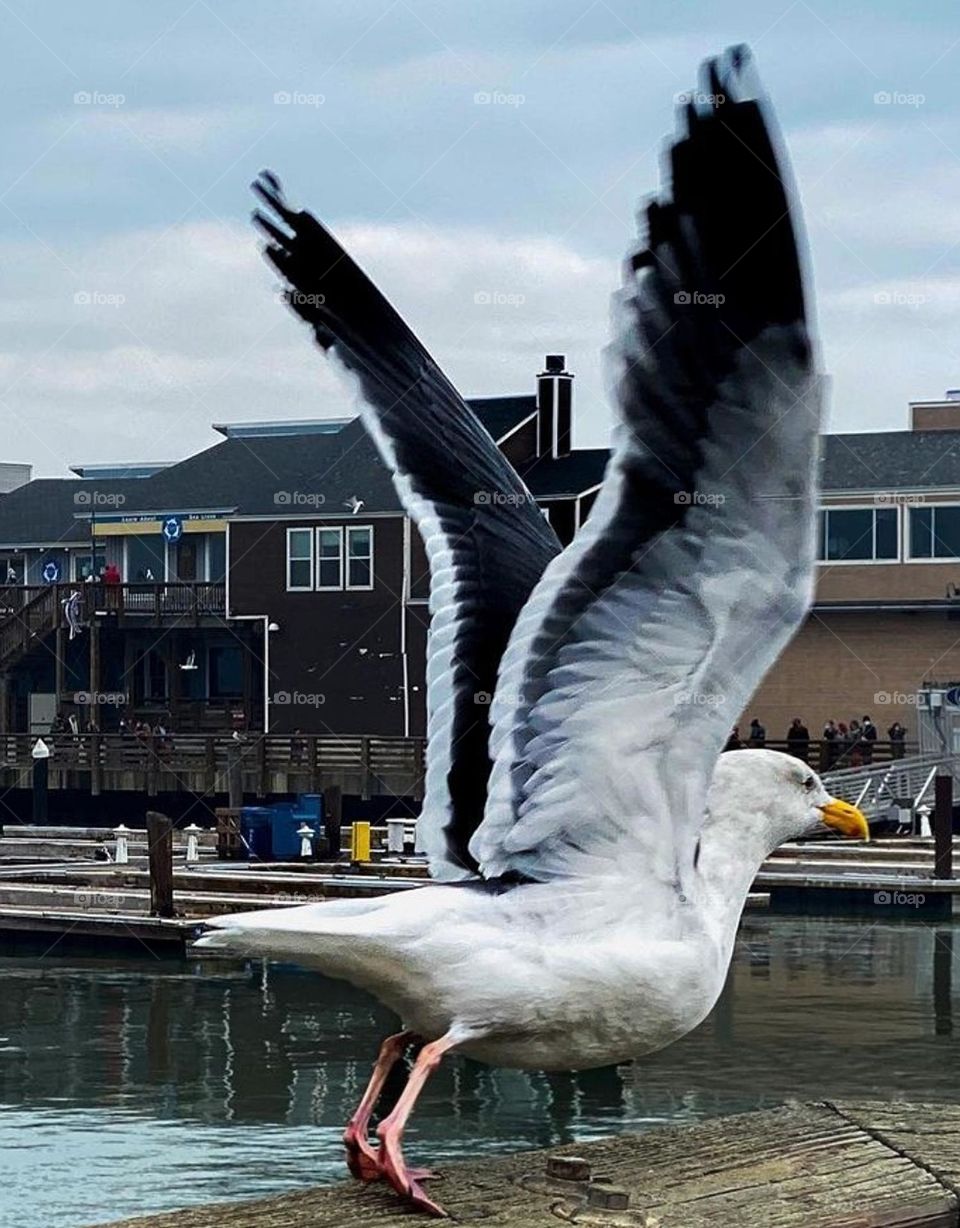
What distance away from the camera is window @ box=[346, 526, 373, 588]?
50.4 metres

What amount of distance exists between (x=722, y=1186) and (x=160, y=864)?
19.8 m

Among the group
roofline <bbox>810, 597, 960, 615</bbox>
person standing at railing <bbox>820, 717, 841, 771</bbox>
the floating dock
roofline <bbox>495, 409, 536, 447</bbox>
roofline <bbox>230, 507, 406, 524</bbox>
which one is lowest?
the floating dock

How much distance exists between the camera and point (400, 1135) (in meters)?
5.45

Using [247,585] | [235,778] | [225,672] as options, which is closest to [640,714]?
[235,778]

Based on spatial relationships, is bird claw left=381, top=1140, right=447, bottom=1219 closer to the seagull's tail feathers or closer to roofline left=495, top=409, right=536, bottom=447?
the seagull's tail feathers

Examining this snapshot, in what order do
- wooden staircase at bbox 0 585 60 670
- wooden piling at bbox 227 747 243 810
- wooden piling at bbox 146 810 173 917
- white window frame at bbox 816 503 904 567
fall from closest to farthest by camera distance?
wooden piling at bbox 146 810 173 917
wooden piling at bbox 227 747 243 810
white window frame at bbox 816 503 904 567
wooden staircase at bbox 0 585 60 670

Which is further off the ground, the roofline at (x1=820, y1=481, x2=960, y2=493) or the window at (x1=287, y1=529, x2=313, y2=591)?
the roofline at (x1=820, y1=481, x2=960, y2=493)

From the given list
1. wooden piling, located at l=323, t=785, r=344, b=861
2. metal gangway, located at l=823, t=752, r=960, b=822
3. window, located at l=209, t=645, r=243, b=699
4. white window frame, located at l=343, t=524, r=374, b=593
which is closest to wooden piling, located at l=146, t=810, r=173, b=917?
wooden piling, located at l=323, t=785, r=344, b=861

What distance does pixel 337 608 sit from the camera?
50.4 m

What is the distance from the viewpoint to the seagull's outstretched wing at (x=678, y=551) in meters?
5.15

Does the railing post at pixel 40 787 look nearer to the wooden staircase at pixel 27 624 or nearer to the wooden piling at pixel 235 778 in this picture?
the wooden piling at pixel 235 778

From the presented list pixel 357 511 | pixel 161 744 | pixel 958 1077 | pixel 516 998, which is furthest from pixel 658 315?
pixel 357 511

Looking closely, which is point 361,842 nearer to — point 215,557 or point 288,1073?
point 288,1073

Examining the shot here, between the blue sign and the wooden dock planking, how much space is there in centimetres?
5454
